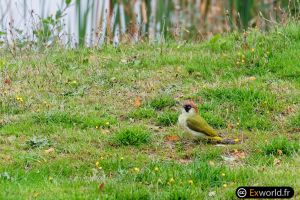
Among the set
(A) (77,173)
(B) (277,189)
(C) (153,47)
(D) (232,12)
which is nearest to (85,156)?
(A) (77,173)

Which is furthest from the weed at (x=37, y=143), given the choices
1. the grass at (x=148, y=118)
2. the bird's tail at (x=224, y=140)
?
the bird's tail at (x=224, y=140)

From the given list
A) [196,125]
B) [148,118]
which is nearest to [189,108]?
[196,125]

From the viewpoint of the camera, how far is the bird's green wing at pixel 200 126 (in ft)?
25.1

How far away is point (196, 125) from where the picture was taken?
766 centimetres

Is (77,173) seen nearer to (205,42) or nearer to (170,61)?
(170,61)

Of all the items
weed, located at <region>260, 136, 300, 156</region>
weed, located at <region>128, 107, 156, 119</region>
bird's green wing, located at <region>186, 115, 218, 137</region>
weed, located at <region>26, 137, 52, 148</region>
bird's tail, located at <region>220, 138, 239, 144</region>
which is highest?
bird's green wing, located at <region>186, 115, 218, 137</region>

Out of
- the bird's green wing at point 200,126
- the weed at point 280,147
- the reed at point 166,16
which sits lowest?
the weed at point 280,147

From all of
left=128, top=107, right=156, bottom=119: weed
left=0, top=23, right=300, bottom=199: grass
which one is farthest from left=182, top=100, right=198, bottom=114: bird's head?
left=128, top=107, right=156, bottom=119: weed

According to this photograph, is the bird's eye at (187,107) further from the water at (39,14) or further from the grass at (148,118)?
the water at (39,14)

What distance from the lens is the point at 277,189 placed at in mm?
6109

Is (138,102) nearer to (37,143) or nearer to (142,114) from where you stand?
(142,114)

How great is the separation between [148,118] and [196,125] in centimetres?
92

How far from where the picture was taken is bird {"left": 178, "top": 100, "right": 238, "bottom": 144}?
7.65 metres

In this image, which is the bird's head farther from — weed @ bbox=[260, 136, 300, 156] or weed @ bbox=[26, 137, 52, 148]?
weed @ bbox=[26, 137, 52, 148]
